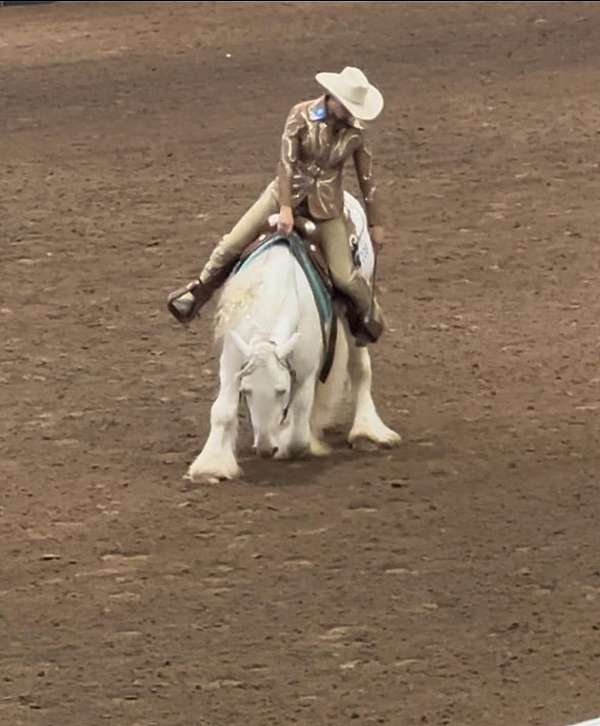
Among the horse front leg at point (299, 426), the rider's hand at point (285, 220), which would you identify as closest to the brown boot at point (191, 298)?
the rider's hand at point (285, 220)

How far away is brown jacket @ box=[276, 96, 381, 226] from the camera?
21.8 feet

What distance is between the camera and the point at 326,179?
6.71 meters

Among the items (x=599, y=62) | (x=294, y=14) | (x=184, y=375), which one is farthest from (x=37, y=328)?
(x=294, y=14)

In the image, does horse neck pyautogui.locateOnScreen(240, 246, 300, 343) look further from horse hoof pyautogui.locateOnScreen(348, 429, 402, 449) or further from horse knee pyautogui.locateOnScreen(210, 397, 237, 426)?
horse hoof pyautogui.locateOnScreen(348, 429, 402, 449)

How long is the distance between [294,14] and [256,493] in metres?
10.4

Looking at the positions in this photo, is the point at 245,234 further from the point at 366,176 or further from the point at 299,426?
the point at 299,426

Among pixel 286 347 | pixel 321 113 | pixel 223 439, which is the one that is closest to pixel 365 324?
pixel 286 347

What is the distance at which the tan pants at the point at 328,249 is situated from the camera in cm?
678

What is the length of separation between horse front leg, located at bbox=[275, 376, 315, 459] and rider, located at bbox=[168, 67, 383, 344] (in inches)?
16.8

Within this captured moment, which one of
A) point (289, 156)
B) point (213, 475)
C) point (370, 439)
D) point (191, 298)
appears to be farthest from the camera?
point (370, 439)

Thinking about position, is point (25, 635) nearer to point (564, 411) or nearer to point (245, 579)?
point (245, 579)

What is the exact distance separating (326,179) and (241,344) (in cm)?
71

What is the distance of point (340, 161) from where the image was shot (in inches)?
264

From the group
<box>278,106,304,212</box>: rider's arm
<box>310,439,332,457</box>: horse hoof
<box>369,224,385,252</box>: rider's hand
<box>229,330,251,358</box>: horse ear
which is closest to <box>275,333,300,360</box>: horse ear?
<box>229,330,251,358</box>: horse ear
